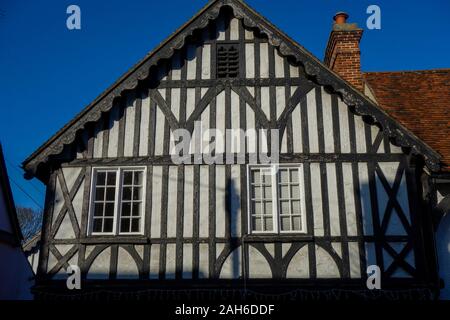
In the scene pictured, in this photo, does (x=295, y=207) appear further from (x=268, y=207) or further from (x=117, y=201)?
(x=117, y=201)

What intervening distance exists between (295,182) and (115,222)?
3.62 meters

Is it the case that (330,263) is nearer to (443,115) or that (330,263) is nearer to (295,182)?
(295,182)

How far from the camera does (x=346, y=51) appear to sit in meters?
13.3

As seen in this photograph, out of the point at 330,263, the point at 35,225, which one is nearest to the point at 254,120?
the point at 330,263

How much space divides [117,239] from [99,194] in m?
1.10

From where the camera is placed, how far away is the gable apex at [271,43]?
947 cm

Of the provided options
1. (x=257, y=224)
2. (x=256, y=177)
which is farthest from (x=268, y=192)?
(x=257, y=224)

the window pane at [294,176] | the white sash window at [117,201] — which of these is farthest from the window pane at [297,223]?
the white sash window at [117,201]

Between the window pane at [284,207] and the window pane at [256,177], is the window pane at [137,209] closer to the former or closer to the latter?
the window pane at [256,177]

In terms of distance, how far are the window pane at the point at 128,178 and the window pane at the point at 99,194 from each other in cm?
47

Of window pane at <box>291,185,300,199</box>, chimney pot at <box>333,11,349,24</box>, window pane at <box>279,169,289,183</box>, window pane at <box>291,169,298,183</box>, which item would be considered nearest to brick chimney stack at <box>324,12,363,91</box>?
chimney pot at <box>333,11,349,24</box>

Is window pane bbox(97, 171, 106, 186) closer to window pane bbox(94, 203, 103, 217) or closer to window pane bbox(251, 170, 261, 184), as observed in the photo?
window pane bbox(94, 203, 103, 217)
